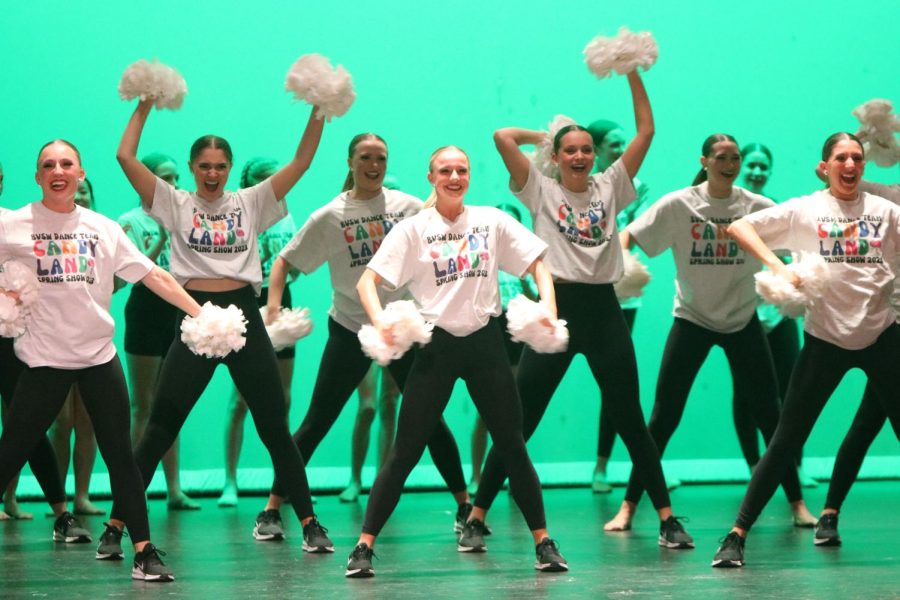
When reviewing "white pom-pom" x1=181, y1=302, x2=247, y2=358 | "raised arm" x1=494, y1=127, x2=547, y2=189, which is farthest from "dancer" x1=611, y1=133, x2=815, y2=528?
"white pom-pom" x1=181, y1=302, x2=247, y2=358

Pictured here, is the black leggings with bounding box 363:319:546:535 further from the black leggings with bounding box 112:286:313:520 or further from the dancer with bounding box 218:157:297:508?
the dancer with bounding box 218:157:297:508

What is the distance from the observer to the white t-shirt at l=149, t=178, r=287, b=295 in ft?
19.4

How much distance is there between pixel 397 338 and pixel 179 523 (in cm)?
253

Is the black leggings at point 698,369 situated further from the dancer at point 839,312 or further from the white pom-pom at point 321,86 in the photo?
the white pom-pom at point 321,86

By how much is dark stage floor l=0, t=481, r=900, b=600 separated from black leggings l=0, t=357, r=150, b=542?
332mm

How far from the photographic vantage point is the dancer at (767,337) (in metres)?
7.90

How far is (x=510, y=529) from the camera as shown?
6.70 meters

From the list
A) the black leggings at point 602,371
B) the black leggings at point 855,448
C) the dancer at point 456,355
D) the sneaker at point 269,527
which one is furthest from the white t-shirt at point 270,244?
the black leggings at point 855,448

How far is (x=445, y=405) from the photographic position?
527 cm

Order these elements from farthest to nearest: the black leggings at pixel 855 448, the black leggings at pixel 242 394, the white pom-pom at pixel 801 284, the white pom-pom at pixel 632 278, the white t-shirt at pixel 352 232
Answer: the white pom-pom at pixel 632 278
the white t-shirt at pixel 352 232
the black leggings at pixel 855 448
the black leggings at pixel 242 394
the white pom-pom at pixel 801 284

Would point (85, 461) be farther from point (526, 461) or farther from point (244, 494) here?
point (526, 461)

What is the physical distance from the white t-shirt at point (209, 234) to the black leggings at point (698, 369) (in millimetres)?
2005

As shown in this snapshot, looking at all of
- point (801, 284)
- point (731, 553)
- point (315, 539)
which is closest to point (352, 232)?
point (315, 539)

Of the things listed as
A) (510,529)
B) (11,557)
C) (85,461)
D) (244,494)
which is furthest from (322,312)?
(11,557)
